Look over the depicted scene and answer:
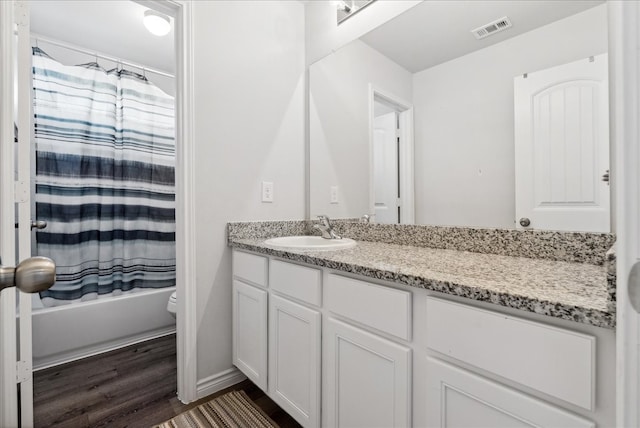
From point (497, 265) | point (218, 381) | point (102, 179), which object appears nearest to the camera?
point (497, 265)

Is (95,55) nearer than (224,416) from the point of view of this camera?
No

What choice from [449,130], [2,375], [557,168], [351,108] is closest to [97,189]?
[2,375]

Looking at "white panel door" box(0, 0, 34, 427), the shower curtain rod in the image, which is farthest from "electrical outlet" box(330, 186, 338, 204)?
the shower curtain rod

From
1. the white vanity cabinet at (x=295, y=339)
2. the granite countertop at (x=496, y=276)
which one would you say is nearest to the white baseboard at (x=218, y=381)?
the white vanity cabinet at (x=295, y=339)

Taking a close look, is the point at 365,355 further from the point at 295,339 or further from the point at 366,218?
the point at 366,218

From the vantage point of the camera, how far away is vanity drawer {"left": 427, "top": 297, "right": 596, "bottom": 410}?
59 cm

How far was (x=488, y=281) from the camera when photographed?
0.78 m

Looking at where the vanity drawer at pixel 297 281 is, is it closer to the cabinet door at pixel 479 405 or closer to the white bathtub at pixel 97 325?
the cabinet door at pixel 479 405

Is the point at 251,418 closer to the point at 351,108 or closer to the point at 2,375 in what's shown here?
the point at 2,375

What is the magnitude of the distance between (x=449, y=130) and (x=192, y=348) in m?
1.66

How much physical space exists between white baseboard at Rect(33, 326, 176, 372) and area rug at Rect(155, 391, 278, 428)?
106 centimetres

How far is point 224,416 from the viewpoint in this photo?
1476 millimetres

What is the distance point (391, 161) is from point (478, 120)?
1.50ft

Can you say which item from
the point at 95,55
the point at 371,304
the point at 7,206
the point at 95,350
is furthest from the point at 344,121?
the point at 95,350
